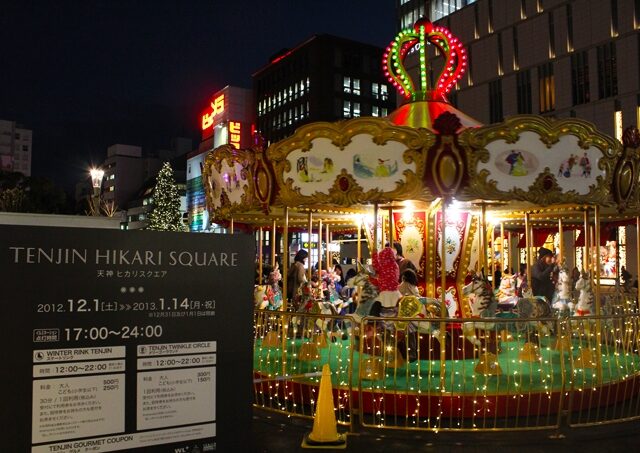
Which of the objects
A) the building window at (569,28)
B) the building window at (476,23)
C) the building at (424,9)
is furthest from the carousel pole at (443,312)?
the building at (424,9)

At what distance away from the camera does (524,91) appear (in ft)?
114

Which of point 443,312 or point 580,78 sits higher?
point 580,78

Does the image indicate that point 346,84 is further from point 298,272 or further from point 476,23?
point 298,272

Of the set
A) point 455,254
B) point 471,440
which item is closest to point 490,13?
point 455,254

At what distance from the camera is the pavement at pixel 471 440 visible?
20.3 feet

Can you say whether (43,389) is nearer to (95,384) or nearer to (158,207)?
(95,384)

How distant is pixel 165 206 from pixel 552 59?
1151 inches

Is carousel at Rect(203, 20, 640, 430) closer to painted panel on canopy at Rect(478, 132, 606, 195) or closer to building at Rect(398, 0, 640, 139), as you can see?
painted panel on canopy at Rect(478, 132, 606, 195)

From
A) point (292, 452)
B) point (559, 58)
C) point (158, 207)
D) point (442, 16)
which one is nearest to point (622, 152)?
point (292, 452)

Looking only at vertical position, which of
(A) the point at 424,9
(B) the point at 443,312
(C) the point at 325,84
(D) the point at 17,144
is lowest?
(B) the point at 443,312

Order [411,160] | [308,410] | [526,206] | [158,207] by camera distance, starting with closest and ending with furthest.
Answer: [308,410]
[411,160]
[526,206]
[158,207]

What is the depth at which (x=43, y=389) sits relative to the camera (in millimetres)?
2715

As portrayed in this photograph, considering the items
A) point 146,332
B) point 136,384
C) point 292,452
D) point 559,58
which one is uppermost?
point 559,58

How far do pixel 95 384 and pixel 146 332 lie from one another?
32 cm
